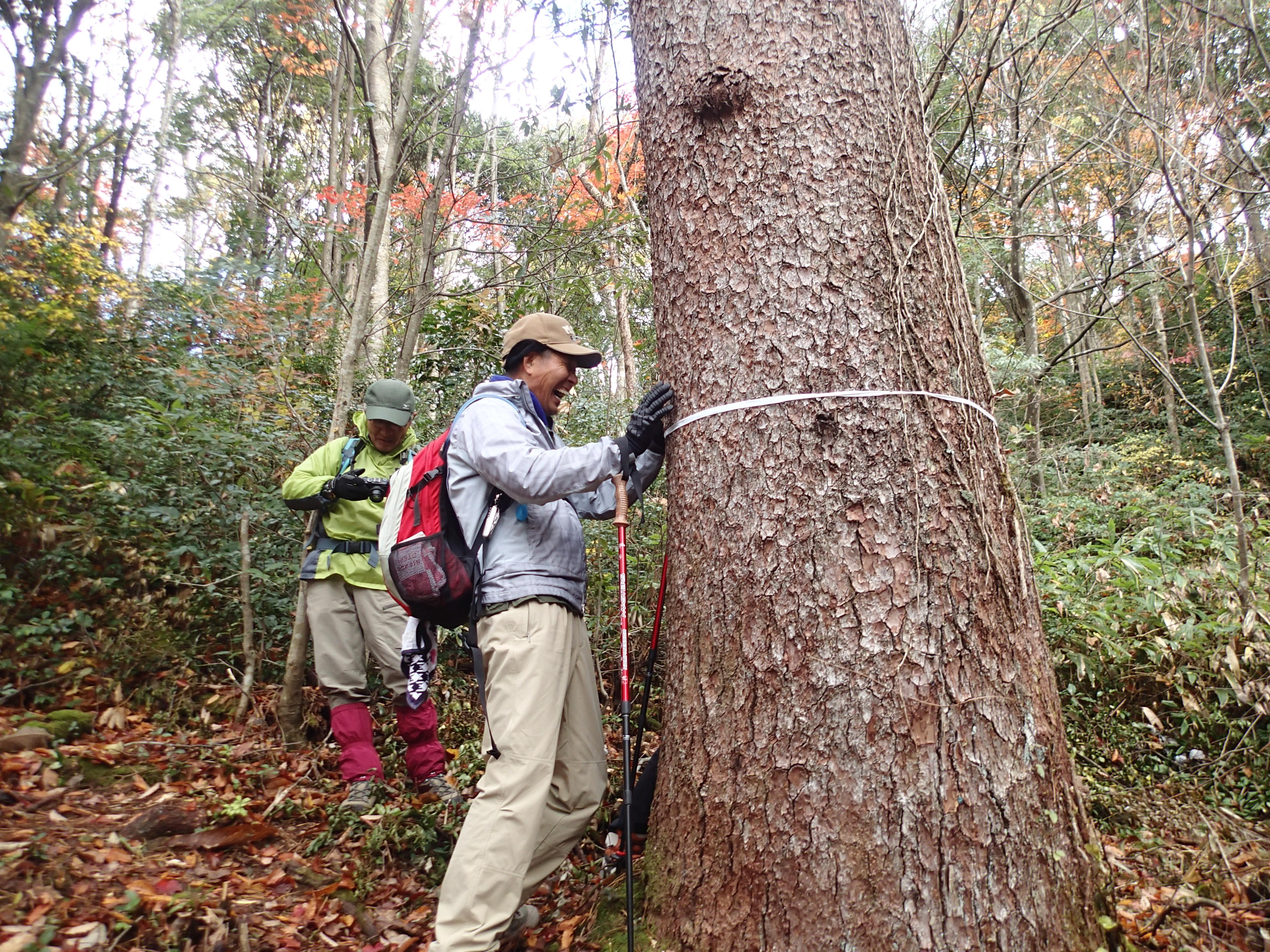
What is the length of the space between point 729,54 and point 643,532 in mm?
3436

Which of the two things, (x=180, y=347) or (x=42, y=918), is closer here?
(x=42, y=918)

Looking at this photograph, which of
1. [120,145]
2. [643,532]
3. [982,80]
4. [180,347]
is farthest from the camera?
[120,145]

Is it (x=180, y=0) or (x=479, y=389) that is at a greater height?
(x=180, y=0)

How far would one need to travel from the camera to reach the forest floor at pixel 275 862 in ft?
8.16

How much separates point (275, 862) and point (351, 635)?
1289 millimetres

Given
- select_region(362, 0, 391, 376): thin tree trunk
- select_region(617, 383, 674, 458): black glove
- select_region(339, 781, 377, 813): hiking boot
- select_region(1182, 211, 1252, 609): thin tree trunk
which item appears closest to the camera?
select_region(617, 383, 674, 458): black glove

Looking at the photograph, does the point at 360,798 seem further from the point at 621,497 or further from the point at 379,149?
the point at 379,149

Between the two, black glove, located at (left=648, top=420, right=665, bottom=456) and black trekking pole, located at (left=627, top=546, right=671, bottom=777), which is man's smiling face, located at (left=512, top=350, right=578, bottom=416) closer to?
black glove, located at (left=648, top=420, right=665, bottom=456)

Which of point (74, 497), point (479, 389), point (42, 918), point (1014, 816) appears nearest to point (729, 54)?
point (479, 389)

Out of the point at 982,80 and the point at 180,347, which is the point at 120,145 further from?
the point at 982,80

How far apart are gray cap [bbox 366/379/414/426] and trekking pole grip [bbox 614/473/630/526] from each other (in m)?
2.20

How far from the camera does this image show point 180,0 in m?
16.8

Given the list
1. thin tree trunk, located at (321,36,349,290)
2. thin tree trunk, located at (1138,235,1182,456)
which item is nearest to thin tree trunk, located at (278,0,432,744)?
thin tree trunk, located at (321,36,349,290)

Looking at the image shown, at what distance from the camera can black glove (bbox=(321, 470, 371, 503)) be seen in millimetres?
4410
